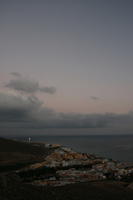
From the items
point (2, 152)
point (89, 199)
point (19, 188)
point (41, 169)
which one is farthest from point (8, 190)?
point (2, 152)

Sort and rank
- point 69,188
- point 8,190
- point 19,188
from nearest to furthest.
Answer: point 8,190 → point 19,188 → point 69,188

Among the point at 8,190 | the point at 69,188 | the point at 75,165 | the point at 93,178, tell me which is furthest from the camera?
the point at 75,165

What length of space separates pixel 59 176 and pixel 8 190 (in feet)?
69.9

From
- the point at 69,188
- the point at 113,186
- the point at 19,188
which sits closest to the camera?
the point at 19,188

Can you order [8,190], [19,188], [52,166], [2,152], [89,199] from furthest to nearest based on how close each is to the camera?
[2,152] → [52,166] → [89,199] → [19,188] → [8,190]

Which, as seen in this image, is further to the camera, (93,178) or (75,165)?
(75,165)

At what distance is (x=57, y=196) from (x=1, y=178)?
5.73 metres

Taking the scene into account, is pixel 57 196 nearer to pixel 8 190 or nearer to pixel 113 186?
pixel 8 190

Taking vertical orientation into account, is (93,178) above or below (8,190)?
below

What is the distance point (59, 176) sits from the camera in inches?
1512

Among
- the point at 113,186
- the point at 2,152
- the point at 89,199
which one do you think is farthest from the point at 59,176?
the point at 2,152

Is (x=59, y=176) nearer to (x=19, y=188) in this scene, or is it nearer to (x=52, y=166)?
(x=52, y=166)

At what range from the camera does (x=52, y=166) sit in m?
46.7

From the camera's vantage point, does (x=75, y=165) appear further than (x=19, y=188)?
Yes
